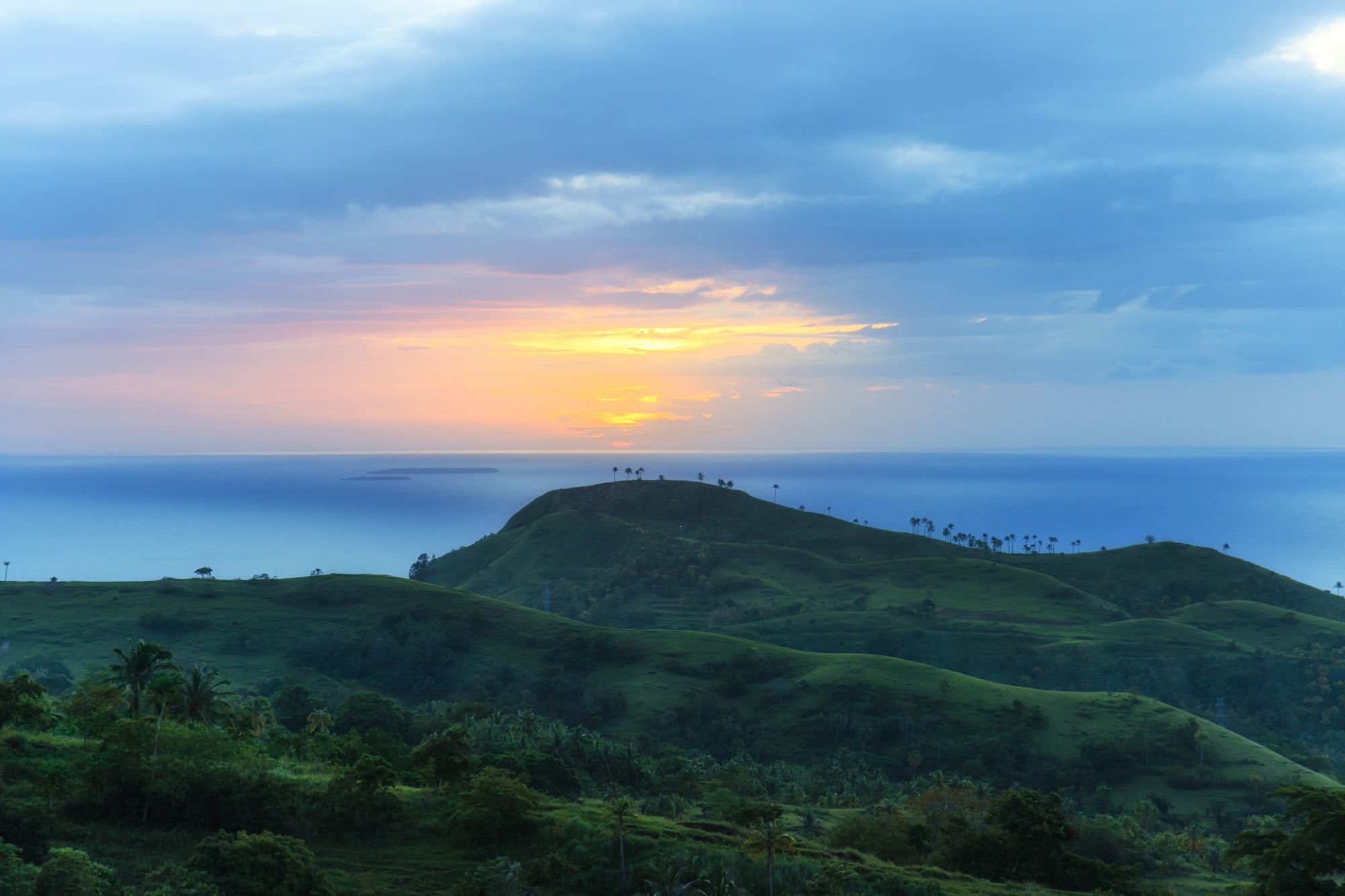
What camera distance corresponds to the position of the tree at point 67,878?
110ft

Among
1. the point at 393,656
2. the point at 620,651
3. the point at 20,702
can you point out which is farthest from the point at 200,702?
the point at 620,651

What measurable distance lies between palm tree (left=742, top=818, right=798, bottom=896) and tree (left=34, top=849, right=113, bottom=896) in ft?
90.7

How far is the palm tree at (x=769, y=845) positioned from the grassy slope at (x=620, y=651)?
250ft

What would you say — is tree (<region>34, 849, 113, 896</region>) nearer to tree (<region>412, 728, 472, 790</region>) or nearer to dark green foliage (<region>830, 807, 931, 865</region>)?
tree (<region>412, 728, 472, 790</region>)

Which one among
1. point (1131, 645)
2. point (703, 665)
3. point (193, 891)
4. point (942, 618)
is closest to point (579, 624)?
point (703, 665)

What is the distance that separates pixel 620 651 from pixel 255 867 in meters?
115

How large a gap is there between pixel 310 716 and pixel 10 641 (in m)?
83.7

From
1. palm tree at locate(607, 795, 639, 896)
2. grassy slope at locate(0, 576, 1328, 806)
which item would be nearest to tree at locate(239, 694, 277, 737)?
palm tree at locate(607, 795, 639, 896)

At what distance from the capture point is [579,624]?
166875mm

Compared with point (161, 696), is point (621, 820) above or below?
below

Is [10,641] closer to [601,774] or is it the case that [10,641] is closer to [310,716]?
[310,716]

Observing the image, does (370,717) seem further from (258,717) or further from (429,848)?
(429,848)

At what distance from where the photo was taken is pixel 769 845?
45281 millimetres

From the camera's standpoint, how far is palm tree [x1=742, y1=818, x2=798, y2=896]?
45.2 m
